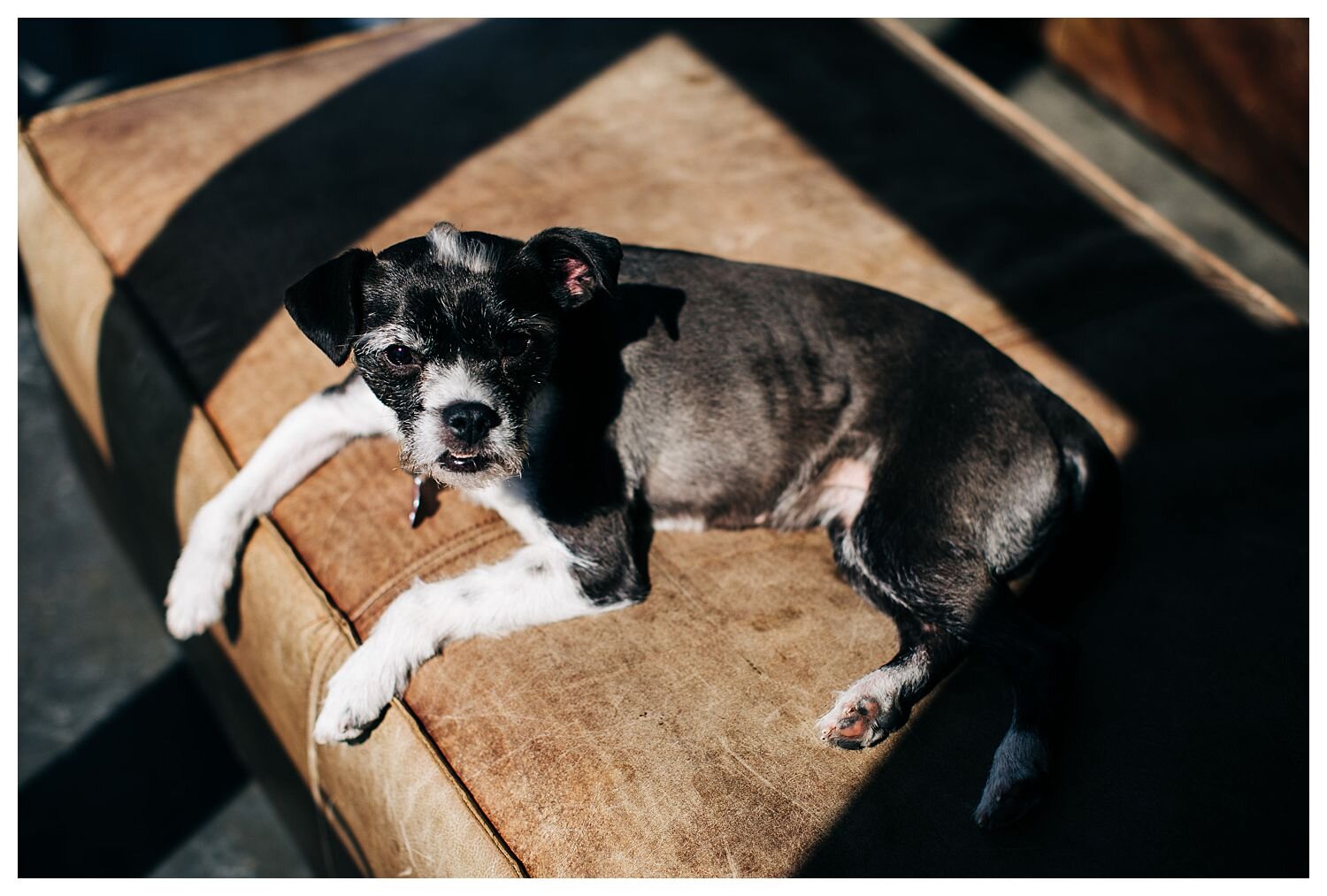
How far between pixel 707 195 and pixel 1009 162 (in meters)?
1.28

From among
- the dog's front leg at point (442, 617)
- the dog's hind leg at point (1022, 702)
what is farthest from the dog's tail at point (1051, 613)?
the dog's front leg at point (442, 617)

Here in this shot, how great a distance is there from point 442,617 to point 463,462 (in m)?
0.44

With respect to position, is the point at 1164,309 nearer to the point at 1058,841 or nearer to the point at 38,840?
the point at 1058,841

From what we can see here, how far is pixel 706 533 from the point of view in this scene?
2.96 meters

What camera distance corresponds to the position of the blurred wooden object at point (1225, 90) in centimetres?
532

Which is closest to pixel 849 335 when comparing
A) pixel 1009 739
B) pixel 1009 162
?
pixel 1009 739

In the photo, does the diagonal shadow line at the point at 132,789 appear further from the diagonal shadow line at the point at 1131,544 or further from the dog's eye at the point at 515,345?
the diagonal shadow line at the point at 1131,544

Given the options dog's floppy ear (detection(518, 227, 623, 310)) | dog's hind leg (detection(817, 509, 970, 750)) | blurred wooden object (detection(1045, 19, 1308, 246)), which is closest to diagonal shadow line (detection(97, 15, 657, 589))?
dog's floppy ear (detection(518, 227, 623, 310))

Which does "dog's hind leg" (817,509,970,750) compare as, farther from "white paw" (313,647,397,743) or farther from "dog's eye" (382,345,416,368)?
"dog's eye" (382,345,416,368)

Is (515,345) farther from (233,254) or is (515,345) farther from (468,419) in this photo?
(233,254)

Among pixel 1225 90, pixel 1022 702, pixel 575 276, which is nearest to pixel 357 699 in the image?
pixel 575 276

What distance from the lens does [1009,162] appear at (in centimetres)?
429

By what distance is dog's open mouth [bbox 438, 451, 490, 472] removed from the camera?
238 cm

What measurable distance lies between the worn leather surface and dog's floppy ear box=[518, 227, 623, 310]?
2.46 ft
